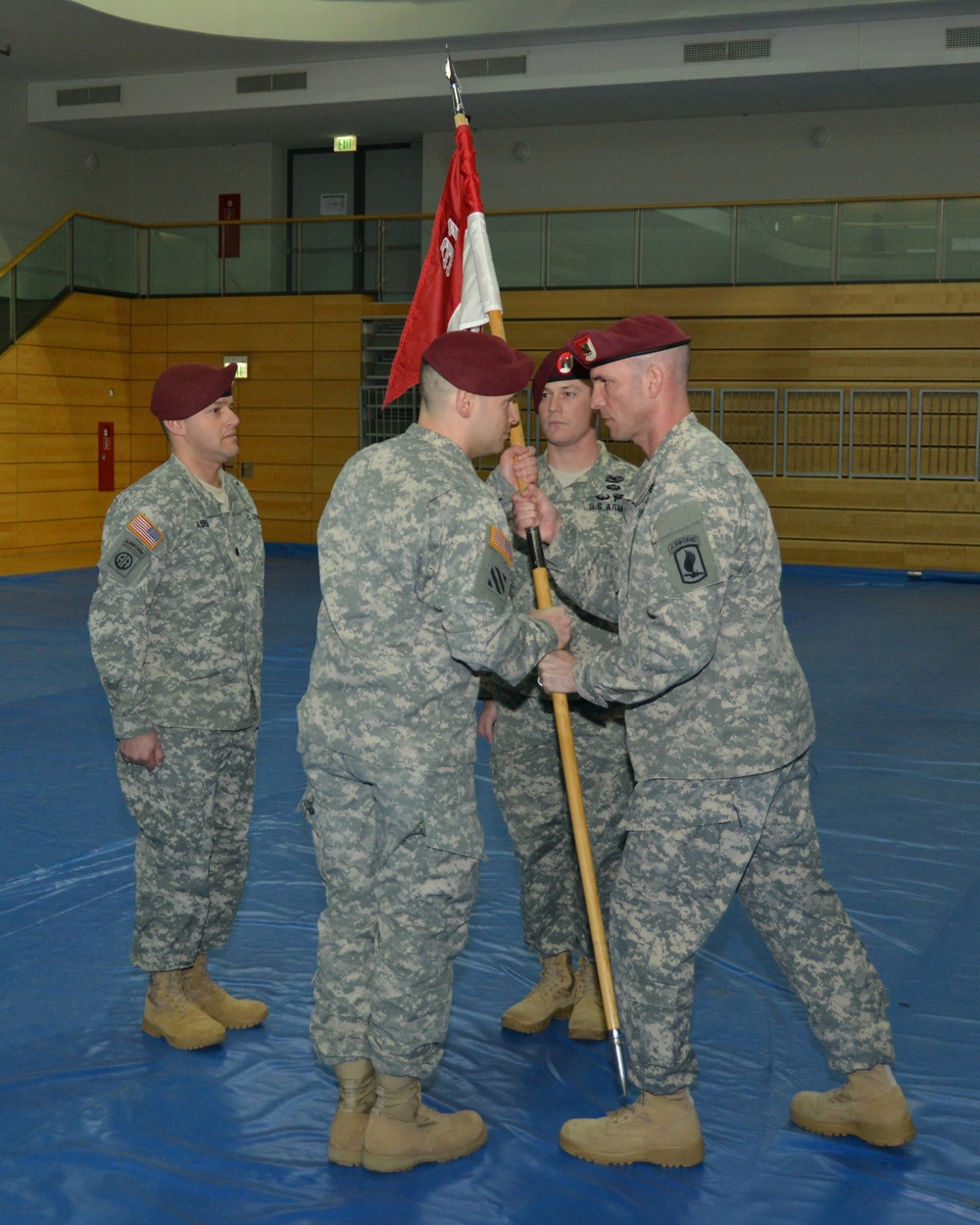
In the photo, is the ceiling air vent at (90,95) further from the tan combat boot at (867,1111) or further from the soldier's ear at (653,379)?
the tan combat boot at (867,1111)

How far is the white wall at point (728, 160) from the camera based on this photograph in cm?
1539

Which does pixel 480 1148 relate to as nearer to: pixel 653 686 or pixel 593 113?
pixel 653 686

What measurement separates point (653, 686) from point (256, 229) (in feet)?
48.6

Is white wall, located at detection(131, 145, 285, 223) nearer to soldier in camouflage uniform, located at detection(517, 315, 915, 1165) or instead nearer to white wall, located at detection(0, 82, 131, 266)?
white wall, located at detection(0, 82, 131, 266)

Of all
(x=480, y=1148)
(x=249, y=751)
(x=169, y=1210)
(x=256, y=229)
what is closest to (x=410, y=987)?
(x=480, y=1148)

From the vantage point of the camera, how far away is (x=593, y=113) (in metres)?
16.3

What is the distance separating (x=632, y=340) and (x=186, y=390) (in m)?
1.20

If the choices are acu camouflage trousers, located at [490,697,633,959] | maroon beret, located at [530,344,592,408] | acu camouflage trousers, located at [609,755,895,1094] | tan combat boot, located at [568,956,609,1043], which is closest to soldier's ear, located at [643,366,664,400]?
maroon beret, located at [530,344,592,408]

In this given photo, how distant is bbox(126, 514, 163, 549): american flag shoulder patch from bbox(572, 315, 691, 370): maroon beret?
1121 millimetres

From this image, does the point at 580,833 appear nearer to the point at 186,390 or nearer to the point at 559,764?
the point at 559,764

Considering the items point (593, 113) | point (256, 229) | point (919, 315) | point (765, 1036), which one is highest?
point (593, 113)

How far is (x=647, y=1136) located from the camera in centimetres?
266

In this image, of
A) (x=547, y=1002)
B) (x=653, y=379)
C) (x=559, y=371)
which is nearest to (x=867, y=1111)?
(x=547, y=1002)

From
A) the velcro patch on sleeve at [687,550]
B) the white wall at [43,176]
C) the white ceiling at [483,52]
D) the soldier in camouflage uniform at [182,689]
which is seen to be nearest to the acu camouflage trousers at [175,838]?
the soldier in camouflage uniform at [182,689]
